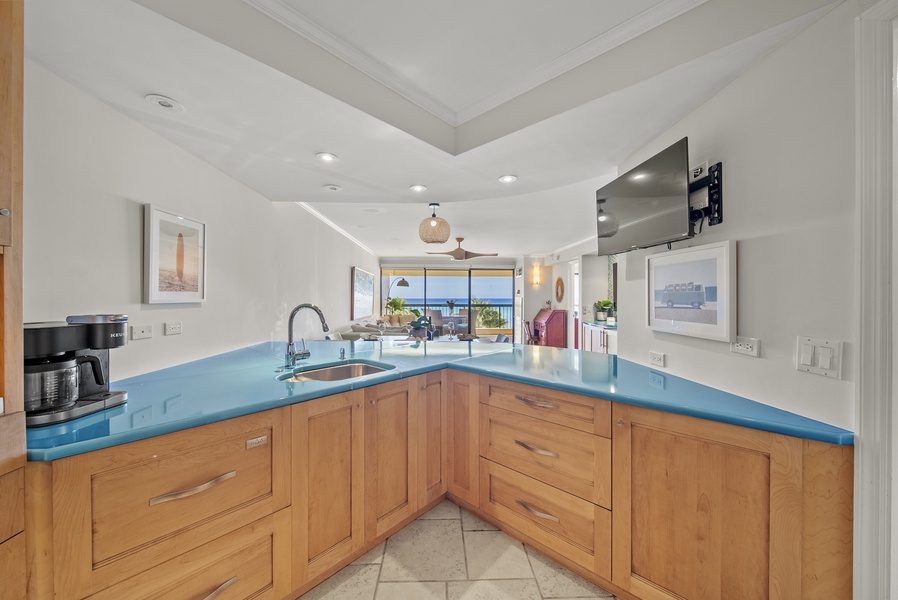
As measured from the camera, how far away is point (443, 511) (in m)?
2.06

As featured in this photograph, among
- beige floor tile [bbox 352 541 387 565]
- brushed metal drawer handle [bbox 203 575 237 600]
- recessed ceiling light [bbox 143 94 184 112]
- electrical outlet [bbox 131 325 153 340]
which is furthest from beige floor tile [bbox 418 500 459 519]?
recessed ceiling light [bbox 143 94 184 112]

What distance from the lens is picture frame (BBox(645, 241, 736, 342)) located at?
4.53 feet

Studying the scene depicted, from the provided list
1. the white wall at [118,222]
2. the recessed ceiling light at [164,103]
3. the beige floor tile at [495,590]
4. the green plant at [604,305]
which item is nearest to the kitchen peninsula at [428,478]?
the beige floor tile at [495,590]

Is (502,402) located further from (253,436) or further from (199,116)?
(199,116)

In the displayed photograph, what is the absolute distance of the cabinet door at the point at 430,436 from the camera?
6.29 feet

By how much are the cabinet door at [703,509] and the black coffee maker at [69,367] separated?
1964 millimetres

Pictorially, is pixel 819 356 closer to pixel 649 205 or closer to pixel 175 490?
pixel 649 205

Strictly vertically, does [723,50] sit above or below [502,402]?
above

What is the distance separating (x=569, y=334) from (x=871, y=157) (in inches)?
281

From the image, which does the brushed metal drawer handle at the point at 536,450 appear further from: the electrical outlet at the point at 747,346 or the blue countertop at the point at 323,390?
the electrical outlet at the point at 747,346

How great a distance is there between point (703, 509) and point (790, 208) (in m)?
1.13

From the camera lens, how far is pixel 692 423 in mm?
1221

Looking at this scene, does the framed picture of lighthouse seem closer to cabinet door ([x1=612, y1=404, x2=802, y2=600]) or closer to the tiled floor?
the tiled floor

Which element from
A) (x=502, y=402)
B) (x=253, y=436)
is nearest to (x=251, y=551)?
(x=253, y=436)
